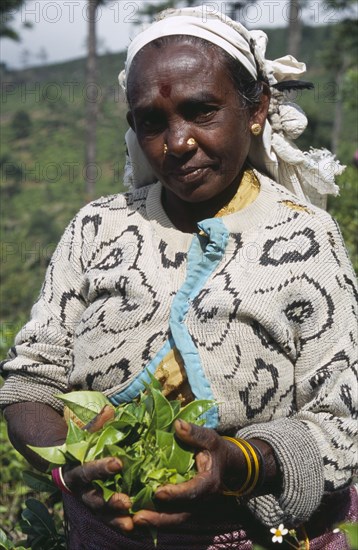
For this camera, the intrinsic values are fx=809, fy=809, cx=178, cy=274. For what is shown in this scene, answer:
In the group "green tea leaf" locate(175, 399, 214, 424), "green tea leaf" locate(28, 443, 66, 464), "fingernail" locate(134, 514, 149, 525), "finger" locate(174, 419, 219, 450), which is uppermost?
"finger" locate(174, 419, 219, 450)

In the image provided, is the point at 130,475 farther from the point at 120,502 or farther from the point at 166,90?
the point at 166,90

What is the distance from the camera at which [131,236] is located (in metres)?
2.07

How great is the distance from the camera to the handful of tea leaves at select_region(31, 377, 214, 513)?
1.58 m

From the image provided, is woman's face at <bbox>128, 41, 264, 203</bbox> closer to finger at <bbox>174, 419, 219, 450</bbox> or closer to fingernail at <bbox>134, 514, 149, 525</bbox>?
finger at <bbox>174, 419, 219, 450</bbox>

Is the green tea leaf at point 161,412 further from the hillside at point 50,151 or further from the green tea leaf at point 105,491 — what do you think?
the hillside at point 50,151

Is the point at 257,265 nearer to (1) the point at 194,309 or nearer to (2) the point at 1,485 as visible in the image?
(1) the point at 194,309

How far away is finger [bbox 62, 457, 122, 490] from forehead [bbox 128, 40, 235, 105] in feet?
2.85

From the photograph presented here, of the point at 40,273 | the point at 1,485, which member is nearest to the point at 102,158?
the point at 40,273

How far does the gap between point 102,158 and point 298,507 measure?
139 feet

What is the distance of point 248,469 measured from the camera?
1.68m

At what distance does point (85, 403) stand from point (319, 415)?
0.53 m

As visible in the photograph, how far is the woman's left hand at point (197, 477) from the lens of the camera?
152cm

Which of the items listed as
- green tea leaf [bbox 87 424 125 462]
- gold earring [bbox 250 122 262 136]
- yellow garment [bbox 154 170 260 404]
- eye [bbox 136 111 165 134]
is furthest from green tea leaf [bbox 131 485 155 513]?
gold earring [bbox 250 122 262 136]

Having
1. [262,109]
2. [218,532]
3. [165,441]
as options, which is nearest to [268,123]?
[262,109]
